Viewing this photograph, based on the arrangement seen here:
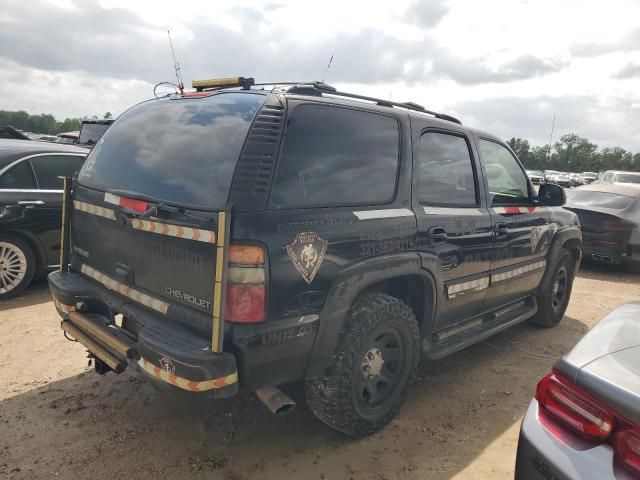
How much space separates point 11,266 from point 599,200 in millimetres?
8656

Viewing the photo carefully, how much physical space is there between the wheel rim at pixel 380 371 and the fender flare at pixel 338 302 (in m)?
0.29

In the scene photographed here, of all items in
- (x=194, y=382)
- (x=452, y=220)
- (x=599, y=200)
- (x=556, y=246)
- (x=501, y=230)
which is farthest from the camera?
(x=599, y=200)

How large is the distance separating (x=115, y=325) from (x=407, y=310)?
1.74 metres

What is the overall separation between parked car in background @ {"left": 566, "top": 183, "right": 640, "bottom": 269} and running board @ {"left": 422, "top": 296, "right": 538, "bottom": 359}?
3861 mm

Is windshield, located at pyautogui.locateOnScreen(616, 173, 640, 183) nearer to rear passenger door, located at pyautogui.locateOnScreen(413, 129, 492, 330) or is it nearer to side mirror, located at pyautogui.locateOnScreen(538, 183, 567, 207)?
side mirror, located at pyautogui.locateOnScreen(538, 183, 567, 207)

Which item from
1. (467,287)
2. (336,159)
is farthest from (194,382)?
(467,287)

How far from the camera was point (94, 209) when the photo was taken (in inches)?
114

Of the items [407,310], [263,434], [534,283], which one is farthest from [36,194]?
[534,283]

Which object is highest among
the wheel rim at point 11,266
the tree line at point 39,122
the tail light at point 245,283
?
the tree line at point 39,122

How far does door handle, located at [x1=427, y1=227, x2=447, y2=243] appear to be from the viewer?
3044mm

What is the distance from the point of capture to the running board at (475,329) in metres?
3.30

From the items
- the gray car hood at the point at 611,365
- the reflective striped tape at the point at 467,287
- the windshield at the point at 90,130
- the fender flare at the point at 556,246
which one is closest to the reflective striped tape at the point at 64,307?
the reflective striped tape at the point at 467,287

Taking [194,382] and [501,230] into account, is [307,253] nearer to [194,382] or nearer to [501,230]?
[194,382]

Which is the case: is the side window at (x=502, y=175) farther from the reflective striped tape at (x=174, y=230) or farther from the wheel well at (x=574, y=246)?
the reflective striped tape at (x=174, y=230)
